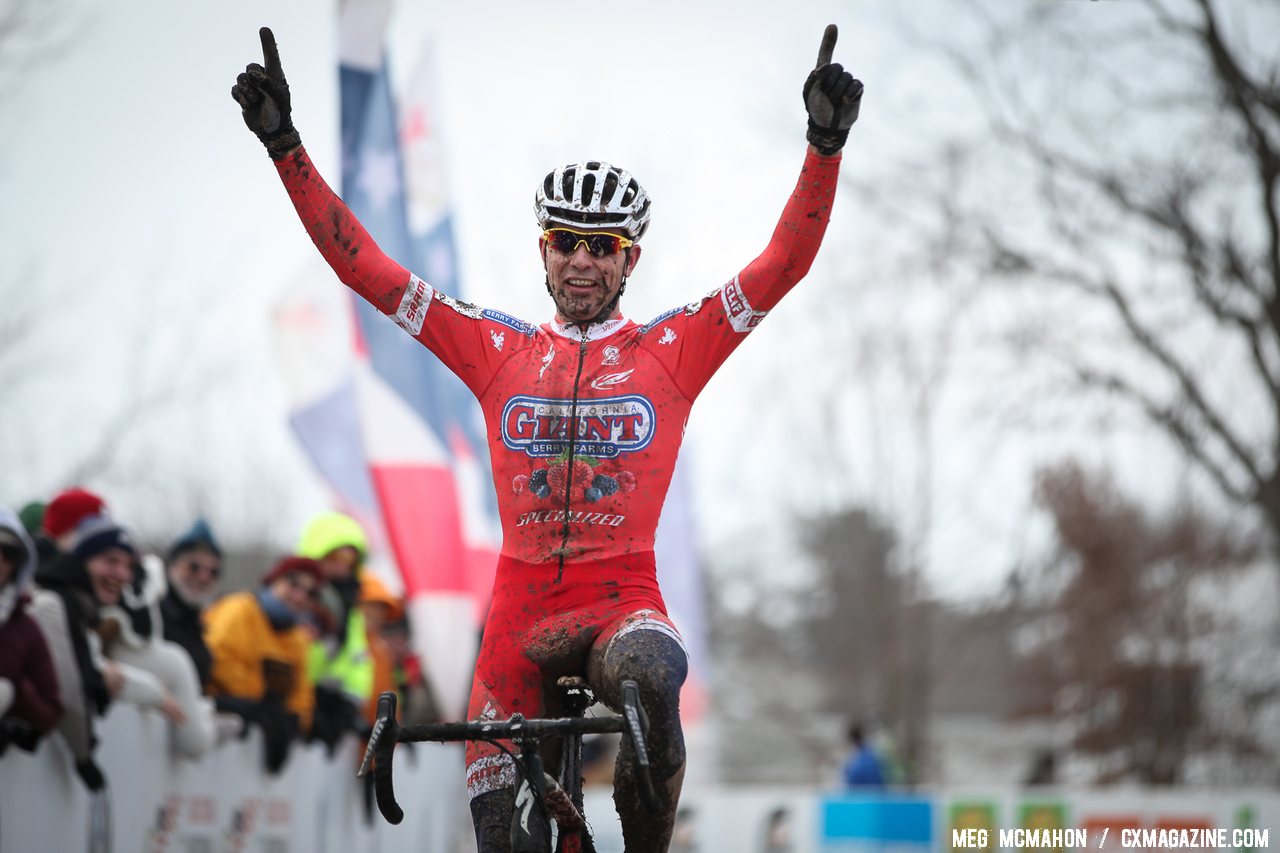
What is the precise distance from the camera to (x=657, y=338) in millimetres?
5480

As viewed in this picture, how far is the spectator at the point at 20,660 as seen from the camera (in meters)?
7.10

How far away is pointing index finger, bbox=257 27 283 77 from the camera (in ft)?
18.0

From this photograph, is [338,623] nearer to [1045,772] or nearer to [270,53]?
[270,53]

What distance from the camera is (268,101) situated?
5.48 m

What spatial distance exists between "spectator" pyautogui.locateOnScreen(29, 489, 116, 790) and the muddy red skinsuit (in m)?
2.90

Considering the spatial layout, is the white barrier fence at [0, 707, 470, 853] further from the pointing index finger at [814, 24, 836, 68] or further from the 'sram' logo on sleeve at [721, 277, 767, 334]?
the pointing index finger at [814, 24, 836, 68]

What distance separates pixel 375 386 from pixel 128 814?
303 inches

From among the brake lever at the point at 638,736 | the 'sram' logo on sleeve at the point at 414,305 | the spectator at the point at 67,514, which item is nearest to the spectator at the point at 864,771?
the spectator at the point at 67,514

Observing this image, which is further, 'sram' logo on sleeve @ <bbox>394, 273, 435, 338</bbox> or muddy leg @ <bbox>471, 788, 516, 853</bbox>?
'sram' logo on sleeve @ <bbox>394, 273, 435, 338</bbox>

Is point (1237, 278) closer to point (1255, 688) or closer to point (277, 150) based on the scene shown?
point (1255, 688)

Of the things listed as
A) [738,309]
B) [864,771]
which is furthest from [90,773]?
[864,771]

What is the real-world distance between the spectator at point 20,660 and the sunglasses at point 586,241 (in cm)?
290

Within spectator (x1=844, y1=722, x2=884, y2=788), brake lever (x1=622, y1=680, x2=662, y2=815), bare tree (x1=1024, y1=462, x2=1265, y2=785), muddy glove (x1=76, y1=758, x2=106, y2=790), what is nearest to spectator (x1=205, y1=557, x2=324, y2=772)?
muddy glove (x1=76, y1=758, x2=106, y2=790)

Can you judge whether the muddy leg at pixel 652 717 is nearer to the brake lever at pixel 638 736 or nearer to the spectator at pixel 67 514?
the brake lever at pixel 638 736
